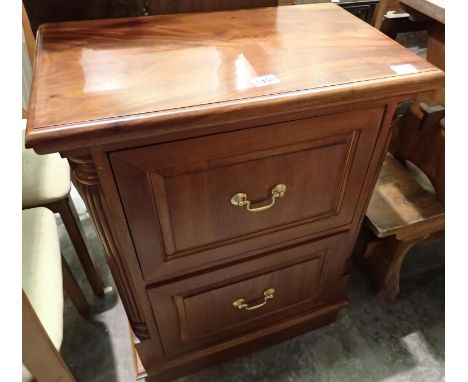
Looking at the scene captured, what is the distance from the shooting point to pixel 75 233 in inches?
36.1

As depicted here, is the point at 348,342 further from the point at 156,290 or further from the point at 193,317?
the point at 156,290

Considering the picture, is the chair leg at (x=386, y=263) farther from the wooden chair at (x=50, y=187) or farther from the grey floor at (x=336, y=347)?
the wooden chair at (x=50, y=187)

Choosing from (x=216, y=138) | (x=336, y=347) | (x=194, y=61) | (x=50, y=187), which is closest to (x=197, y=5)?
(x=194, y=61)

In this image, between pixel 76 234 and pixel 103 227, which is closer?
pixel 103 227

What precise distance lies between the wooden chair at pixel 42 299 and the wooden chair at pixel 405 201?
71 cm

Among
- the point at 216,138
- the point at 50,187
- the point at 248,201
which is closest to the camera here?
the point at 216,138

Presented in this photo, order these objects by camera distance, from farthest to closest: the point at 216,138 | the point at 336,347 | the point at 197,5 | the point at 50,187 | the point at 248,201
→ the point at 336,347 < the point at 50,187 < the point at 197,5 < the point at 248,201 < the point at 216,138

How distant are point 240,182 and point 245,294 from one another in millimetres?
325

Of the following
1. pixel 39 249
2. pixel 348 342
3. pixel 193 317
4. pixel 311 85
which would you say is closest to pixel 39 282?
pixel 39 249

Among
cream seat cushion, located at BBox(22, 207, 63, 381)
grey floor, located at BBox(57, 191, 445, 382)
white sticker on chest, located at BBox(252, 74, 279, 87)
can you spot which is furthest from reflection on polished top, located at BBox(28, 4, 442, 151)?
grey floor, located at BBox(57, 191, 445, 382)

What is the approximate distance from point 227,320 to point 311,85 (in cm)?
57

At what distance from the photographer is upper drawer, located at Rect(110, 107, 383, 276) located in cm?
49

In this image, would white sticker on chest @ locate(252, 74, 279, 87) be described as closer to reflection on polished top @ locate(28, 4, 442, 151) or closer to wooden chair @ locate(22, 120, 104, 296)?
reflection on polished top @ locate(28, 4, 442, 151)

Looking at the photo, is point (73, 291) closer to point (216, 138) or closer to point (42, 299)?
point (42, 299)
